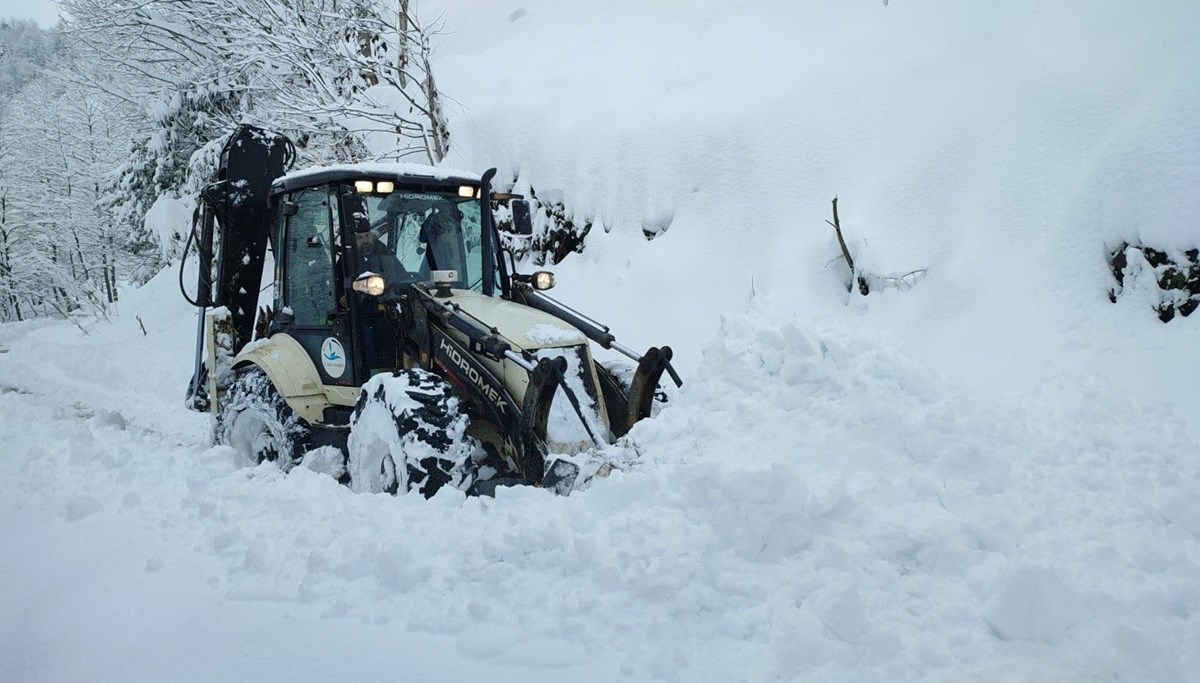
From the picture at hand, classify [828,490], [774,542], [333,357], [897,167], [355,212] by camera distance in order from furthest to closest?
[897,167] < [333,357] < [355,212] < [828,490] < [774,542]

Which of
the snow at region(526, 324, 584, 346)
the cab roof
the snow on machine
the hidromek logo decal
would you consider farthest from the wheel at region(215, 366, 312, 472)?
the snow at region(526, 324, 584, 346)

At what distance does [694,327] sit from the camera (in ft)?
29.6

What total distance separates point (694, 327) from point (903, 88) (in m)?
4.03

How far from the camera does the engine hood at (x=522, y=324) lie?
16.4ft

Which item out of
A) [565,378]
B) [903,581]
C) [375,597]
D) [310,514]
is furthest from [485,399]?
[903,581]

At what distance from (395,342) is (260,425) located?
1.44 m

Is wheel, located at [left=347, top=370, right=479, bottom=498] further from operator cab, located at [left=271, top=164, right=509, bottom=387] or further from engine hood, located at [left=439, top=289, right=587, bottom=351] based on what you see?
operator cab, located at [left=271, top=164, right=509, bottom=387]

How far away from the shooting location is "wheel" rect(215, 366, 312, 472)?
5.77 m

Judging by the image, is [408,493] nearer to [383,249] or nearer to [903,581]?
[383,249]

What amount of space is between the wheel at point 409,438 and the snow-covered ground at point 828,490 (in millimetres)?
424

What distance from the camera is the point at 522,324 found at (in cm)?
513

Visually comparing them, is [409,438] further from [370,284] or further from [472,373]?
[370,284]

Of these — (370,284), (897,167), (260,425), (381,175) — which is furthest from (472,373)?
(897,167)

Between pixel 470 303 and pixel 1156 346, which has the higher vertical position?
pixel 470 303
